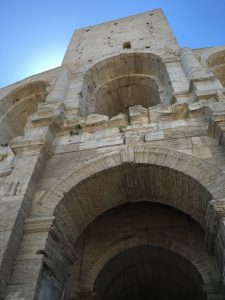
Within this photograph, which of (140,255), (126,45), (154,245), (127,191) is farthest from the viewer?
(126,45)

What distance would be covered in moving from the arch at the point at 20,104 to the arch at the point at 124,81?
2.18 metres

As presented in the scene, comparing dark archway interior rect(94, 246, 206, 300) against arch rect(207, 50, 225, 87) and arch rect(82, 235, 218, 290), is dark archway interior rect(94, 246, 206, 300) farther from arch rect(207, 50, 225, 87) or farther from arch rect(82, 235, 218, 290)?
arch rect(207, 50, 225, 87)

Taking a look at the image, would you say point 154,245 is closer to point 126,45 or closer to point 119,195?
point 119,195

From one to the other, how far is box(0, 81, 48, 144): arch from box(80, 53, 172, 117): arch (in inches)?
86.0

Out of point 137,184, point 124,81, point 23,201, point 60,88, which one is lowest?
point 23,201

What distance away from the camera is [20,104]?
1089 cm

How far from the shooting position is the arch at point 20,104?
10.4 meters

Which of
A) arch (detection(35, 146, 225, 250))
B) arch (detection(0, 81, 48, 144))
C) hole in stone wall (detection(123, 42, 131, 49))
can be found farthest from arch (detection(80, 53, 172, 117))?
arch (detection(35, 146, 225, 250))

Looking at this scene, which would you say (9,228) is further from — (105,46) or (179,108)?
(105,46)

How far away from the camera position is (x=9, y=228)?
3.91 metres

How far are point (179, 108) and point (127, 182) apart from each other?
194 cm

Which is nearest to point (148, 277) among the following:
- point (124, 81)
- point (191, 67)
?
point (191, 67)

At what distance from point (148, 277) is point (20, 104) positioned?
7511 mm

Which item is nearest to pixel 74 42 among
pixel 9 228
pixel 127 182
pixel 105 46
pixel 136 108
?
pixel 105 46
